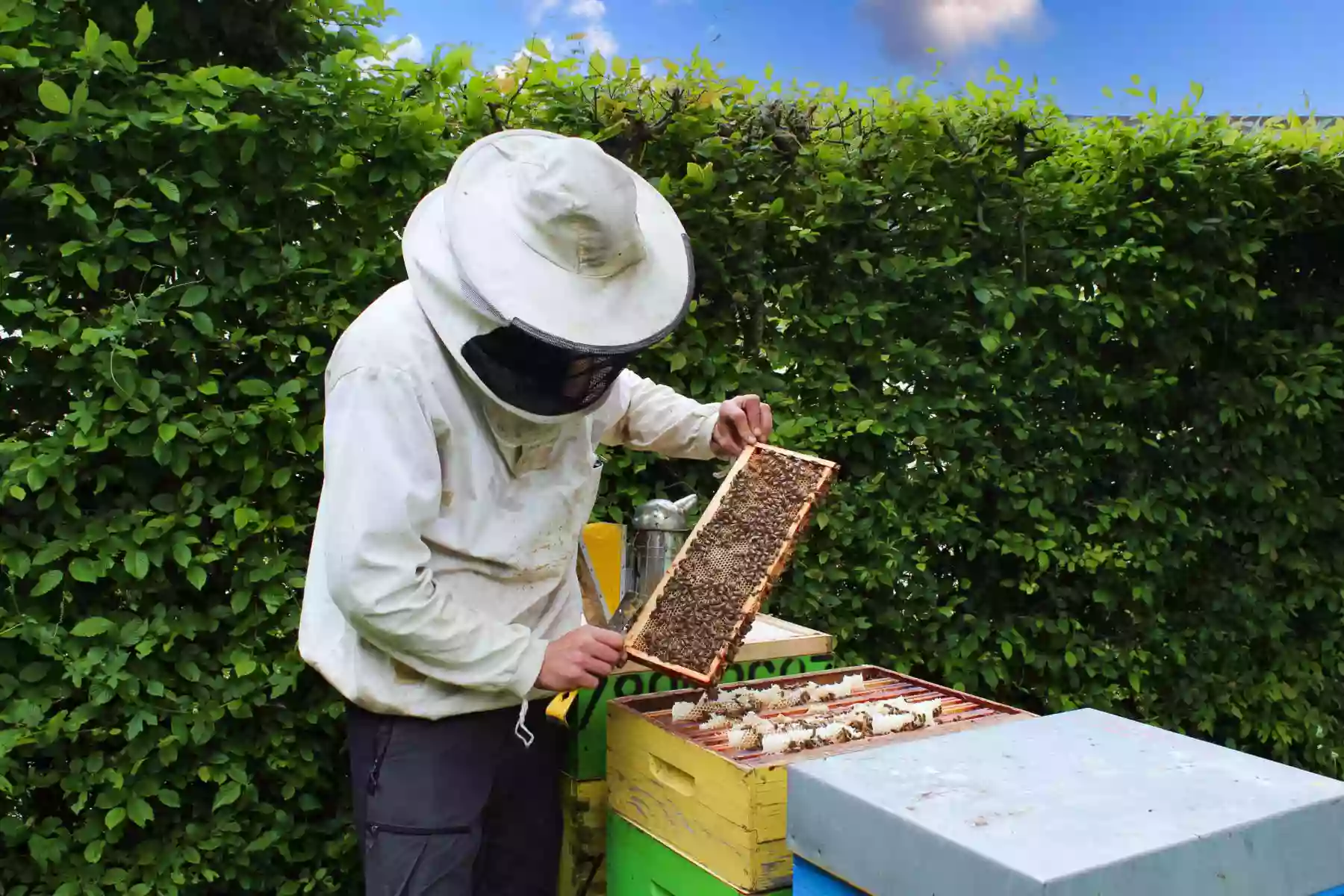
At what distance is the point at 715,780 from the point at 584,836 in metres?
0.71

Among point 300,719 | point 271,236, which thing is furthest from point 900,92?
point 300,719

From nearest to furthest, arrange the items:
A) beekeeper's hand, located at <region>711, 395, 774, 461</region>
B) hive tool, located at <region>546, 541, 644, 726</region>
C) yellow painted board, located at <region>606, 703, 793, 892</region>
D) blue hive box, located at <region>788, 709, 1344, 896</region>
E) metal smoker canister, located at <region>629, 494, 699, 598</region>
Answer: blue hive box, located at <region>788, 709, 1344, 896</region> → yellow painted board, located at <region>606, 703, 793, 892</region> → hive tool, located at <region>546, 541, 644, 726</region> → beekeeper's hand, located at <region>711, 395, 774, 461</region> → metal smoker canister, located at <region>629, 494, 699, 598</region>

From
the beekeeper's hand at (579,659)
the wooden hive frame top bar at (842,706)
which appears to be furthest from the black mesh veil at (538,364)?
the wooden hive frame top bar at (842,706)

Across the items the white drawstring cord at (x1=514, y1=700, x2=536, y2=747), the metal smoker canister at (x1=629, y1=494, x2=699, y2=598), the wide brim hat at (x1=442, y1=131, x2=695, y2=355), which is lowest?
the white drawstring cord at (x1=514, y1=700, x2=536, y2=747)

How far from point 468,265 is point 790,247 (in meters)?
1.99

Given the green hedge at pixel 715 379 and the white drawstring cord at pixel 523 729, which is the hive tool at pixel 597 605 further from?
the green hedge at pixel 715 379

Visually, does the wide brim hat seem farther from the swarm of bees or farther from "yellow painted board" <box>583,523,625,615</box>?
"yellow painted board" <box>583,523,625,615</box>

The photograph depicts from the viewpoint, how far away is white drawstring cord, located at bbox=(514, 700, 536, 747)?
197 centimetres

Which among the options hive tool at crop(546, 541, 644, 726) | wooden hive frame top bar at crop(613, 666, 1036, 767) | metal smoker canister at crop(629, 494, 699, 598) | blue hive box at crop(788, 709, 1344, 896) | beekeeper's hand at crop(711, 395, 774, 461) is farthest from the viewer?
metal smoker canister at crop(629, 494, 699, 598)

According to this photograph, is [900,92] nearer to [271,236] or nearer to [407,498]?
[271,236]

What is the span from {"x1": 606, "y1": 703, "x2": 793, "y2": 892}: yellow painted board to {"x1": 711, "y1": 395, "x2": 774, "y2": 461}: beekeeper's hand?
74cm

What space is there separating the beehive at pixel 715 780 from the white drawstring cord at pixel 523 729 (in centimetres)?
21

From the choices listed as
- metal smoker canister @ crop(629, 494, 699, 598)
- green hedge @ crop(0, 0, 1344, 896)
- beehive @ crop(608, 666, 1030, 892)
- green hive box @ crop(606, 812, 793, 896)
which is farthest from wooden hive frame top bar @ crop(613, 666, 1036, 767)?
green hedge @ crop(0, 0, 1344, 896)

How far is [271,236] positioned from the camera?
2736 mm
